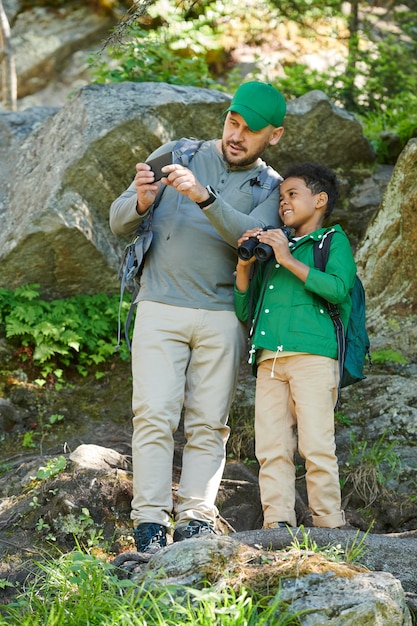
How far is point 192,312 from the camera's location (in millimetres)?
4910

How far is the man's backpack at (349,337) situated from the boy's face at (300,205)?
209 millimetres

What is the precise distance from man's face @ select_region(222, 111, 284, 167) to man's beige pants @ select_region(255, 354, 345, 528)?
134 cm

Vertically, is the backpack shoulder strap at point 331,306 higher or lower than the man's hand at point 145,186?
lower

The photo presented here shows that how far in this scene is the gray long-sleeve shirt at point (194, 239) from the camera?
4957 millimetres

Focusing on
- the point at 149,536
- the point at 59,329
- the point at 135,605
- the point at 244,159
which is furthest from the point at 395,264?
the point at 135,605

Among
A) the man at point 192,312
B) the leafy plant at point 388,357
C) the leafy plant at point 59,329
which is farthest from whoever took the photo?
the leafy plant at point 59,329

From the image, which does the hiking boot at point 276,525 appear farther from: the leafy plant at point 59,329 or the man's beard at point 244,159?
the leafy plant at point 59,329

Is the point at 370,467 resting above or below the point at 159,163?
below

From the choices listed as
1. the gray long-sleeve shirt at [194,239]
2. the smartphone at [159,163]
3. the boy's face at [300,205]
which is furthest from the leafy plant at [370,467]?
the smartphone at [159,163]

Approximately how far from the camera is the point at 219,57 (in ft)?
48.5

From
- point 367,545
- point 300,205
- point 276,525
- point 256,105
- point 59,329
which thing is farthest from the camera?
point 59,329

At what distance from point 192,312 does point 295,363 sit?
712mm

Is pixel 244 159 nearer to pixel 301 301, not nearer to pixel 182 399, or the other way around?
pixel 301 301

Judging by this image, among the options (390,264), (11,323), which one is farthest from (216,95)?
(11,323)
